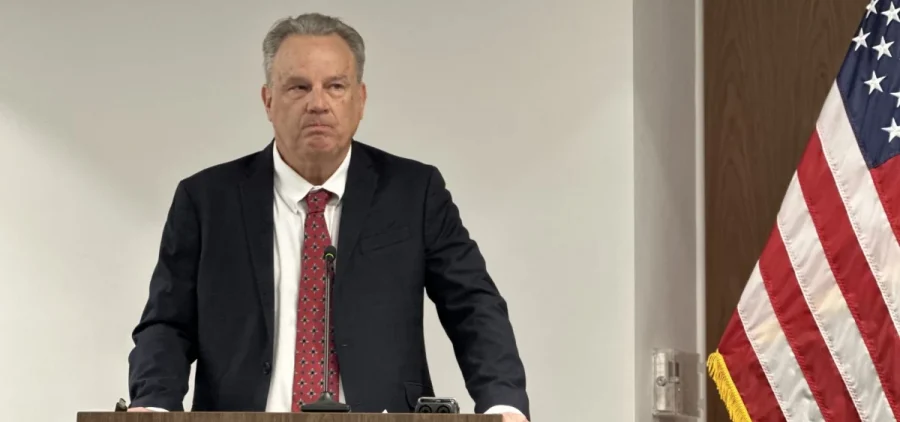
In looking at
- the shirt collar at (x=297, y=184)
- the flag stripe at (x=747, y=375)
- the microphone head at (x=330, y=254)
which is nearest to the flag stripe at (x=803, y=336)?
the flag stripe at (x=747, y=375)

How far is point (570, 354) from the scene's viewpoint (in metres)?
4.35

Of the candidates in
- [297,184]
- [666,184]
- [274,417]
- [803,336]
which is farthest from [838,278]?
[274,417]

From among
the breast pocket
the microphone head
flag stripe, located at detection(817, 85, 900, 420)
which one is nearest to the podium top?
the microphone head

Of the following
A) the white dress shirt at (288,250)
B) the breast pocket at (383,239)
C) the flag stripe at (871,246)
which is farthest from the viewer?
the flag stripe at (871,246)

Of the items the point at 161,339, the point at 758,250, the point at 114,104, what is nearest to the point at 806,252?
the point at 758,250

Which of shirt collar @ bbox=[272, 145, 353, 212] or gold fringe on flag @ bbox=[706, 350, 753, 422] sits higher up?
shirt collar @ bbox=[272, 145, 353, 212]

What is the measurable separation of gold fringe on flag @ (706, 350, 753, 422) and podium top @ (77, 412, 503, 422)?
5.92 feet

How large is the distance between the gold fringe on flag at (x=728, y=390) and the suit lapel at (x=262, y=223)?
1.53 m

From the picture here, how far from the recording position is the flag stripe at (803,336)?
3.69m

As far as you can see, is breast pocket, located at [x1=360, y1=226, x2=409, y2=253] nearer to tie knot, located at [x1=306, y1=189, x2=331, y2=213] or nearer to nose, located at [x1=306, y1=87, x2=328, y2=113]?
tie knot, located at [x1=306, y1=189, x2=331, y2=213]

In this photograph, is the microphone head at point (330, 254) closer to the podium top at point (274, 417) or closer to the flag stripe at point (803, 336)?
the podium top at point (274, 417)

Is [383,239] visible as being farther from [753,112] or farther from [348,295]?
[753,112]

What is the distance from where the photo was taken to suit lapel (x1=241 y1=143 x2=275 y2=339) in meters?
3.09

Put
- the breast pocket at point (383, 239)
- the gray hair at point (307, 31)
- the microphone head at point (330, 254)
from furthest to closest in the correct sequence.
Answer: the gray hair at point (307, 31) → the breast pocket at point (383, 239) → the microphone head at point (330, 254)
